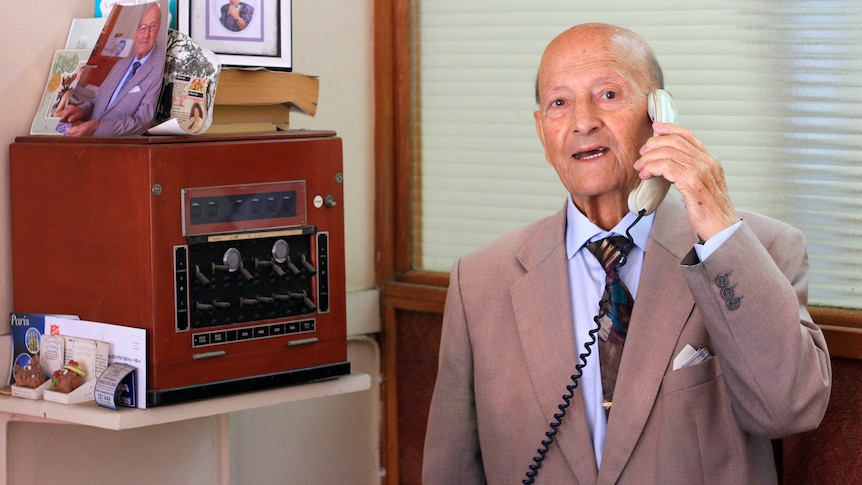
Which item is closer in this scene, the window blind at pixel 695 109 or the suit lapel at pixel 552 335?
the suit lapel at pixel 552 335

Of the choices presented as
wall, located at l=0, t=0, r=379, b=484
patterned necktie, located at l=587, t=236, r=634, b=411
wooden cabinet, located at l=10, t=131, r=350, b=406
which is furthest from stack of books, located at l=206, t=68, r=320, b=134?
patterned necktie, located at l=587, t=236, r=634, b=411

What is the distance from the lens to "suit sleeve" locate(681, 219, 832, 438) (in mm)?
1921

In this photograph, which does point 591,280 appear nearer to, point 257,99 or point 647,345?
point 647,345

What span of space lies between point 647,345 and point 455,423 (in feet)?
1.59

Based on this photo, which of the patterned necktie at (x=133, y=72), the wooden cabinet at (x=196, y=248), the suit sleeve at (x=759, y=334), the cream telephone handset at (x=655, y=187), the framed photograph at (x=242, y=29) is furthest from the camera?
the framed photograph at (x=242, y=29)

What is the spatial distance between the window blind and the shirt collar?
61 cm

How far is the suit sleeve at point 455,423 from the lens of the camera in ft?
7.82

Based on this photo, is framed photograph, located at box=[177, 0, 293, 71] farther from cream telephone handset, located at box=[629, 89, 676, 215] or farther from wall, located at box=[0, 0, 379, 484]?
cream telephone handset, located at box=[629, 89, 676, 215]

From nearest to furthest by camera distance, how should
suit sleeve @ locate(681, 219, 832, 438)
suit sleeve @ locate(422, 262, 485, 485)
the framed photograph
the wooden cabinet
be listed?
suit sleeve @ locate(681, 219, 832, 438) → the wooden cabinet → suit sleeve @ locate(422, 262, 485, 485) → the framed photograph

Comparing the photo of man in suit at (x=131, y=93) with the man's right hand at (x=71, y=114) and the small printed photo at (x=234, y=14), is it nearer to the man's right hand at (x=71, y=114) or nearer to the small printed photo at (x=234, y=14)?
the man's right hand at (x=71, y=114)

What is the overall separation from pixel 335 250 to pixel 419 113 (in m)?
1.01

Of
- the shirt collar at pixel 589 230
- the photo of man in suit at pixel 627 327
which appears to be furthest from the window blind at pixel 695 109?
the shirt collar at pixel 589 230

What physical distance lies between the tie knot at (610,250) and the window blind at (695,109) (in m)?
0.65

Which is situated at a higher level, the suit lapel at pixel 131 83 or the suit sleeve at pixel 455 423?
the suit lapel at pixel 131 83
